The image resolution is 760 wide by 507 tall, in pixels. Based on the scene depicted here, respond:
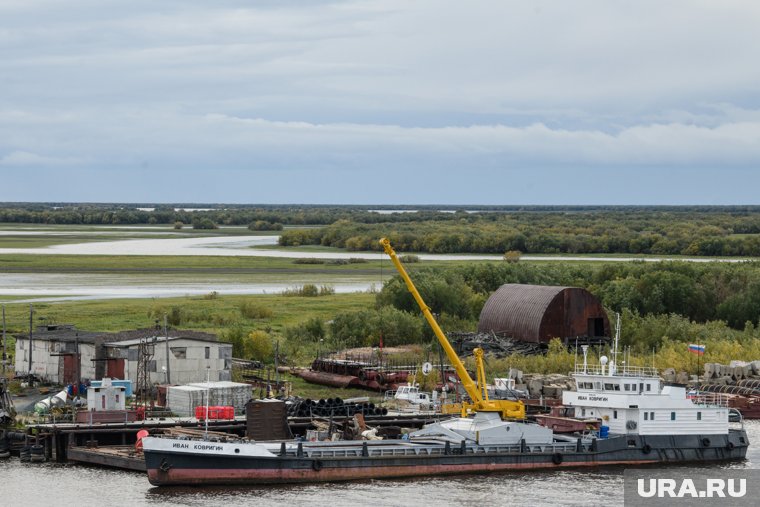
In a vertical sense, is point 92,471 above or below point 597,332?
below

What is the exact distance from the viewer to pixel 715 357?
79.7 m

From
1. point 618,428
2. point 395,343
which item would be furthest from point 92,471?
point 395,343

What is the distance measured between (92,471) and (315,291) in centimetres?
6687

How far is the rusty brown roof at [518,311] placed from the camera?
84088 millimetres

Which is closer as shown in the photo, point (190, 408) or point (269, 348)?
point (190, 408)

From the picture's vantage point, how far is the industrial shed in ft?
275

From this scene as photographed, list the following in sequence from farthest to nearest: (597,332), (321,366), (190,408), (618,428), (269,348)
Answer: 1. (597,332)
2. (269,348)
3. (321,366)
4. (190,408)
5. (618,428)

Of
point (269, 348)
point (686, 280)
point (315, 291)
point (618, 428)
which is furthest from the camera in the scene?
point (315, 291)

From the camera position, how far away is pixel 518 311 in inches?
3388

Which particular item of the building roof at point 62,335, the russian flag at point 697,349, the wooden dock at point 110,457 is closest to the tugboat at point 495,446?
the wooden dock at point 110,457

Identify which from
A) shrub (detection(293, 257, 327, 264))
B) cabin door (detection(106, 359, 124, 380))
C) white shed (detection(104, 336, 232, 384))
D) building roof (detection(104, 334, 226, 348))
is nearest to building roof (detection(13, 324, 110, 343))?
building roof (detection(104, 334, 226, 348))

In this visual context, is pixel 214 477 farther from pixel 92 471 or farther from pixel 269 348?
pixel 269 348

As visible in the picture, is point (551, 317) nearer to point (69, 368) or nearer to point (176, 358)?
point (176, 358)

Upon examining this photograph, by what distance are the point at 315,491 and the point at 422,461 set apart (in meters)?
5.51
